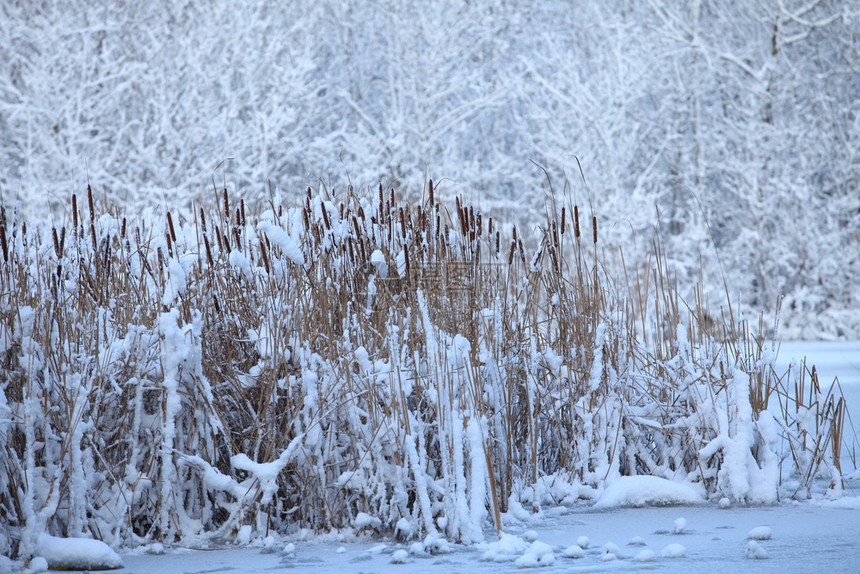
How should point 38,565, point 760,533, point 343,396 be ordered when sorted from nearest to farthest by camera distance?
point 38,565, point 760,533, point 343,396

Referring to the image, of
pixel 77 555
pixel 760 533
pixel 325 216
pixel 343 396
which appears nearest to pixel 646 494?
pixel 760 533

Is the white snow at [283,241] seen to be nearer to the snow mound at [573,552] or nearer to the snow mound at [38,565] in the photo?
the snow mound at [38,565]

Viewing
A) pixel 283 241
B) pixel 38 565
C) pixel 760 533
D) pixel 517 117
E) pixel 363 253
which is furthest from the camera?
pixel 517 117

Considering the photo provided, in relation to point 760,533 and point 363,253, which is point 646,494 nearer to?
point 760,533

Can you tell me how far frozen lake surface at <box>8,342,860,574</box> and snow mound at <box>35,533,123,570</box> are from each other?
0.06 m

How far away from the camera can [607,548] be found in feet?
7.26

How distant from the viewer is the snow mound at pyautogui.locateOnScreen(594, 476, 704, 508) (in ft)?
8.99

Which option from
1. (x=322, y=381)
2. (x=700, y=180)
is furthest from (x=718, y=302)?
(x=322, y=381)

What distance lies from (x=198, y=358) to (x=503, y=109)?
10217mm

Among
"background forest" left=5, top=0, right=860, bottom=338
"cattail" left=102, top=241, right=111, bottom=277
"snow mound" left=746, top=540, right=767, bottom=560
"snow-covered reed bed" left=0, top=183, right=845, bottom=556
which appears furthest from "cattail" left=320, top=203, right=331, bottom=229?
"background forest" left=5, top=0, right=860, bottom=338

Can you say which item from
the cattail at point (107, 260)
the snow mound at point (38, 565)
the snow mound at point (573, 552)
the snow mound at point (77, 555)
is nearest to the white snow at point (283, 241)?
the cattail at point (107, 260)

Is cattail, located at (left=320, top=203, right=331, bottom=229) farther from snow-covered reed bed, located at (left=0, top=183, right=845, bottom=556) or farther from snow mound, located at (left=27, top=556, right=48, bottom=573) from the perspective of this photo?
snow mound, located at (left=27, top=556, right=48, bottom=573)

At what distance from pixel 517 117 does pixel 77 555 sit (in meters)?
9.44

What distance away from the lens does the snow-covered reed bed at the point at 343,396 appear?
7.82ft
